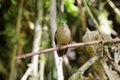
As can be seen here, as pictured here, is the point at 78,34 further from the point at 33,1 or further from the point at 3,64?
the point at 3,64

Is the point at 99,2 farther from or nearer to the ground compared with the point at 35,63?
farther from the ground

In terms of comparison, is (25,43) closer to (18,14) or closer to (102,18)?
(18,14)

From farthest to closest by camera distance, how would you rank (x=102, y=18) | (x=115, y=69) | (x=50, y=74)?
(x=102, y=18) → (x=50, y=74) → (x=115, y=69)

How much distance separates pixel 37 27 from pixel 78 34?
34 cm

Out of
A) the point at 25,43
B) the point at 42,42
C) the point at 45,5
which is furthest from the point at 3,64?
the point at 45,5

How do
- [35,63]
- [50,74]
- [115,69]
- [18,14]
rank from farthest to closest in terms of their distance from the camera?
1. [18,14]
2. [50,74]
3. [35,63]
4. [115,69]

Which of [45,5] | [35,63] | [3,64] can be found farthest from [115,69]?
[3,64]

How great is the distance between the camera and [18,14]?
6.50 feet

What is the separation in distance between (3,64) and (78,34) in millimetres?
514

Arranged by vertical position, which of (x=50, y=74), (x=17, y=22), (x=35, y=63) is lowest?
(x=50, y=74)

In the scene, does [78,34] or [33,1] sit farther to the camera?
[78,34]

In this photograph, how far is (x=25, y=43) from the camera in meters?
2.10

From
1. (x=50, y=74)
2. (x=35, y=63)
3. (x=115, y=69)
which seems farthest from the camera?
(x=50, y=74)

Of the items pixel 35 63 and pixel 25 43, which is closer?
pixel 35 63
